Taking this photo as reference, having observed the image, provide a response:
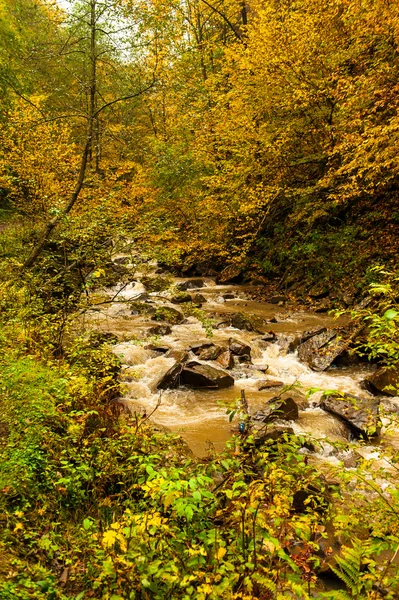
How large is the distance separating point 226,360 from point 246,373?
0.65 metres

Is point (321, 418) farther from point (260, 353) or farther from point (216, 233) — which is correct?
point (216, 233)

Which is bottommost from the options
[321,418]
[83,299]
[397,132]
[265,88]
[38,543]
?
[321,418]

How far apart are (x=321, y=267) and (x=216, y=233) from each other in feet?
17.1

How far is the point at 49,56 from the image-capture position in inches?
317

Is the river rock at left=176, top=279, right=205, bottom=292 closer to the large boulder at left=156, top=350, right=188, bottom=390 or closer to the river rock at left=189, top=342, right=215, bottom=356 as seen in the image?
the river rock at left=189, top=342, right=215, bottom=356

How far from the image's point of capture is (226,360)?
9.61m

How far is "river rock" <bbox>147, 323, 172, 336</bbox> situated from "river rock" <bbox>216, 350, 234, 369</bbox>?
8.38ft

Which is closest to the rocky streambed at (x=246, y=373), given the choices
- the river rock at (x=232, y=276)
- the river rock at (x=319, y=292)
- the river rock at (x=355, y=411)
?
the river rock at (x=355, y=411)

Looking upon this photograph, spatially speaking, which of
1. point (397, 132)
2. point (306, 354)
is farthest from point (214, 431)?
point (397, 132)

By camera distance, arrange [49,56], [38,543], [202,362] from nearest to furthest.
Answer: [38,543], [49,56], [202,362]

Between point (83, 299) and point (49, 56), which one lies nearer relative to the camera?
point (83, 299)

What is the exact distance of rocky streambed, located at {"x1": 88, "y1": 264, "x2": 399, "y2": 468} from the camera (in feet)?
21.7

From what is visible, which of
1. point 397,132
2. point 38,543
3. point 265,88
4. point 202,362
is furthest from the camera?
point 265,88

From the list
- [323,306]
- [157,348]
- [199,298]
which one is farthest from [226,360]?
[199,298]
